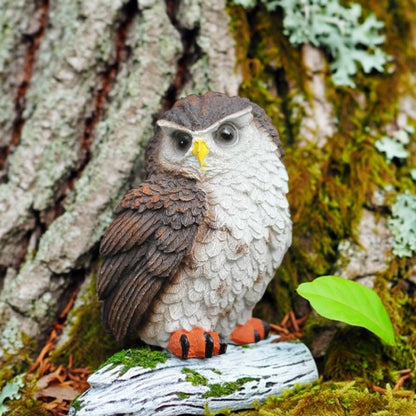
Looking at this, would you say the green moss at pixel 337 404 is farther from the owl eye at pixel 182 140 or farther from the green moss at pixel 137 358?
the owl eye at pixel 182 140

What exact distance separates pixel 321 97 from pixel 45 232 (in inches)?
60.4

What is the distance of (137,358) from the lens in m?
2.03

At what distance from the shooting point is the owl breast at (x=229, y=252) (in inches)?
80.2

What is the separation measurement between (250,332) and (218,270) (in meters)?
0.38

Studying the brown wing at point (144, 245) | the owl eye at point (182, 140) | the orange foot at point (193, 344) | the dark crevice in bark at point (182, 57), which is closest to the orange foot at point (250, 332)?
the orange foot at point (193, 344)

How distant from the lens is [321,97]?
9.38ft

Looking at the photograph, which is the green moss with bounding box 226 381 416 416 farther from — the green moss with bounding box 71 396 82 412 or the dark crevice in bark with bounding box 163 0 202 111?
the dark crevice in bark with bounding box 163 0 202 111

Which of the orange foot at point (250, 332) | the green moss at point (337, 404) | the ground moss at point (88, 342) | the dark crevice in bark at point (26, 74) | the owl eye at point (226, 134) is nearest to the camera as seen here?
the green moss at point (337, 404)

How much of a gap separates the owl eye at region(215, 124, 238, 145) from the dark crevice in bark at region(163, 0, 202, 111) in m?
0.69

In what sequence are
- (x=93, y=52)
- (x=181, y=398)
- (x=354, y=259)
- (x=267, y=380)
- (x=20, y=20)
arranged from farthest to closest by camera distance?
1. (x=20, y=20)
2. (x=93, y=52)
3. (x=354, y=259)
4. (x=267, y=380)
5. (x=181, y=398)

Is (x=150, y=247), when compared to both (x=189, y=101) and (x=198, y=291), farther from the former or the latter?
(x=189, y=101)

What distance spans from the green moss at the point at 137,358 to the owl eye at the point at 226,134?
32.8 inches

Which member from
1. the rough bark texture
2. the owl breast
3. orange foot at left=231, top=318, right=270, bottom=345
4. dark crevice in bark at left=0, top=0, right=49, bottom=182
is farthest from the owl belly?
dark crevice in bark at left=0, top=0, right=49, bottom=182

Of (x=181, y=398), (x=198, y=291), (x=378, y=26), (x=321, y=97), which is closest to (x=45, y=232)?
(x=198, y=291)
